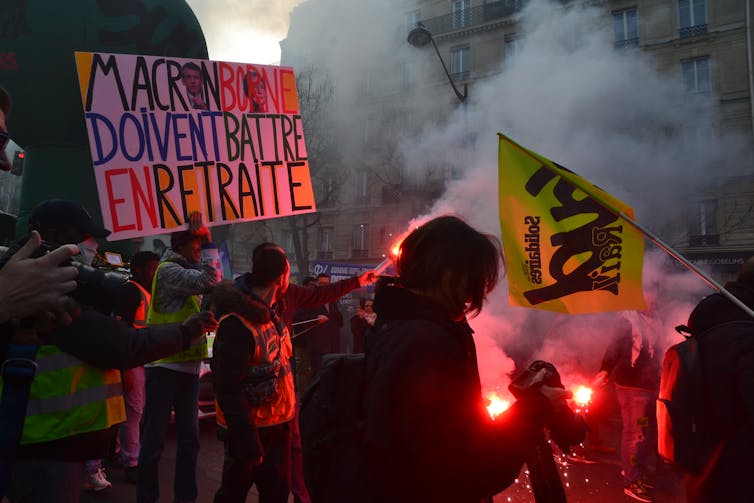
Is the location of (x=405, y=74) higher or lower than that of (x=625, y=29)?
lower

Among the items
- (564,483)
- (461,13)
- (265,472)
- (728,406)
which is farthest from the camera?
(461,13)

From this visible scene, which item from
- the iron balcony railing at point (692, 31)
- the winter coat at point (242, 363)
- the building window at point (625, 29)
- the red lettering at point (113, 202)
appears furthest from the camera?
the building window at point (625, 29)

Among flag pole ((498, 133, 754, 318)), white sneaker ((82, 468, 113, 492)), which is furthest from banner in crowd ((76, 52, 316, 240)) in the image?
flag pole ((498, 133, 754, 318))

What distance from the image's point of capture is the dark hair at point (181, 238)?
3.58 m

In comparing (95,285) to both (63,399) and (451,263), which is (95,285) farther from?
(451,263)

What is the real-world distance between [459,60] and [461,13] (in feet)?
7.55

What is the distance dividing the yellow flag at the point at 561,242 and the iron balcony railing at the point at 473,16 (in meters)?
20.3

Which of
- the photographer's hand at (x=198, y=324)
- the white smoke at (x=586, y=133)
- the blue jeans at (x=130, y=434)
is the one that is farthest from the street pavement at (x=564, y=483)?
the white smoke at (x=586, y=133)

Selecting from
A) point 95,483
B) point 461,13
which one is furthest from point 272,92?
point 461,13

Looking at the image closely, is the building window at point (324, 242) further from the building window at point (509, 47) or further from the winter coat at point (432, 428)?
the winter coat at point (432, 428)

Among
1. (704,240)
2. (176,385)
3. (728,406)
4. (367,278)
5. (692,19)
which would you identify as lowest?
(704,240)

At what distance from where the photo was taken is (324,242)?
83.9ft

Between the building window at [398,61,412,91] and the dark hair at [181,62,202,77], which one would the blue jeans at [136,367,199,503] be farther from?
the building window at [398,61,412,91]

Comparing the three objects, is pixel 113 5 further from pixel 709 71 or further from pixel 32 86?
pixel 709 71
